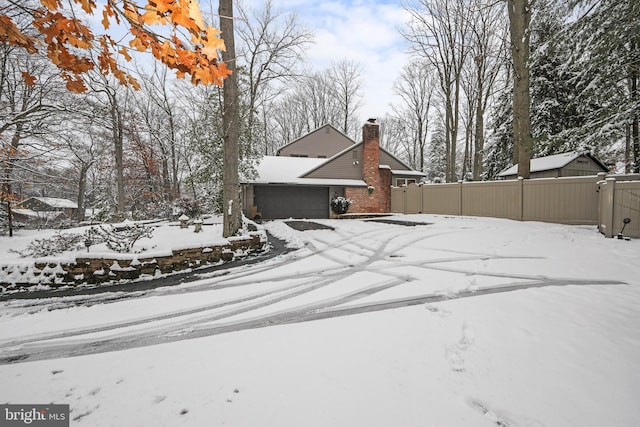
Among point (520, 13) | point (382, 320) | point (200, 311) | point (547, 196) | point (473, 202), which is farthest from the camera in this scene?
point (473, 202)

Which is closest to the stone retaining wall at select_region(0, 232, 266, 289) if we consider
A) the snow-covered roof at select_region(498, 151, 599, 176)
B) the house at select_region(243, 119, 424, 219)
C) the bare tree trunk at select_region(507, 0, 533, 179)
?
the house at select_region(243, 119, 424, 219)

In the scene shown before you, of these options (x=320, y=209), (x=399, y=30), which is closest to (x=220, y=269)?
(x=320, y=209)

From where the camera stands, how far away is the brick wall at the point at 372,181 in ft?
57.7

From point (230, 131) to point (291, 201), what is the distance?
10204 millimetres

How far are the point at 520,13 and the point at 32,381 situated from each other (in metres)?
15.9

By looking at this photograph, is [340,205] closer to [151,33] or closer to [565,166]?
[565,166]

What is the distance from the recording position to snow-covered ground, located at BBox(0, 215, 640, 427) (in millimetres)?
1721

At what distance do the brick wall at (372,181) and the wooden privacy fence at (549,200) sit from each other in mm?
2808

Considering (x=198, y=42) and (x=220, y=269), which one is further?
(x=220, y=269)

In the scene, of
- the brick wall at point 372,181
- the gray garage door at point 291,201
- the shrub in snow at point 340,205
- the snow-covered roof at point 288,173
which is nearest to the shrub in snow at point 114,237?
the snow-covered roof at point 288,173

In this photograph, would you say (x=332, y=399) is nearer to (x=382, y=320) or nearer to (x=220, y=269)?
(x=382, y=320)

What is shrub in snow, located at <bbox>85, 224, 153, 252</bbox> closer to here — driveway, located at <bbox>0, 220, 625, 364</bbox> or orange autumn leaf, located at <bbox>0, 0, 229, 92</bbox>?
driveway, located at <bbox>0, 220, 625, 364</bbox>

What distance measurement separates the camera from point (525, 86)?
10.6 m

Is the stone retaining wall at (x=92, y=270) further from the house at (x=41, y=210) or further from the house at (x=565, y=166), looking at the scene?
the house at (x=565, y=166)
